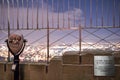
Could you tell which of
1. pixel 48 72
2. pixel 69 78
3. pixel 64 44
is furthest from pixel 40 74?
pixel 64 44

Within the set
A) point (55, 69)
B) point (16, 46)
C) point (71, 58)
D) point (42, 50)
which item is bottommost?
point (55, 69)

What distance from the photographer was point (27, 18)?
708cm

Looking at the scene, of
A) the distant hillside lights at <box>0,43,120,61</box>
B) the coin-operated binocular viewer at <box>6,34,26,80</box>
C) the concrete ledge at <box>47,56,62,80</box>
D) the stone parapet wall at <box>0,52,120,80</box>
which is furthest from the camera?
the distant hillside lights at <box>0,43,120,61</box>

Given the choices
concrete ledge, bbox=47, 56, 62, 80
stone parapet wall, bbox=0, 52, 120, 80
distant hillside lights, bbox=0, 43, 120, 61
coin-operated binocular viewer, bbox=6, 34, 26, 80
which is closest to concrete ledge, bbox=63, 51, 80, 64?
stone parapet wall, bbox=0, 52, 120, 80

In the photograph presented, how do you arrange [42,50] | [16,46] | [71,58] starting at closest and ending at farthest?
[71,58] < [16,46] < [42,50]

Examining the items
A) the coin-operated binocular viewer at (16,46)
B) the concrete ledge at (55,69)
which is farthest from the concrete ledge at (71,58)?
the coin-operated binocular viewer at (16,46)

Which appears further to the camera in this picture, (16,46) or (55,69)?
(16,46)

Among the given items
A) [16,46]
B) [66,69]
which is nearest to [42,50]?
[16,46]

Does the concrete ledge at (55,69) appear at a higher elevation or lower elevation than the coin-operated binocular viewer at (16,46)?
lower

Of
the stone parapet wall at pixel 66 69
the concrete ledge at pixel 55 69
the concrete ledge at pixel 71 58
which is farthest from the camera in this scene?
the concrete ledge at pixel 55 69

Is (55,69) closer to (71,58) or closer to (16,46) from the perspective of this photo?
(71,58)

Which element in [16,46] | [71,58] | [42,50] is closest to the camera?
[71,58]

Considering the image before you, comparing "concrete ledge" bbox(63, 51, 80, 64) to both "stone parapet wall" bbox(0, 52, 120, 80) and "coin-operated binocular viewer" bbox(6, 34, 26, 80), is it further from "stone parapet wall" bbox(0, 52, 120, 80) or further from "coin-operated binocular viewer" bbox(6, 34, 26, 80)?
"coin-operated binocular viewer" bbox(6, 34, 26, 80)

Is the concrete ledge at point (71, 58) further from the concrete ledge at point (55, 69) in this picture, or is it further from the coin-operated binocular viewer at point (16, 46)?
the coin-operated binocular viewer at point (16, 46)
